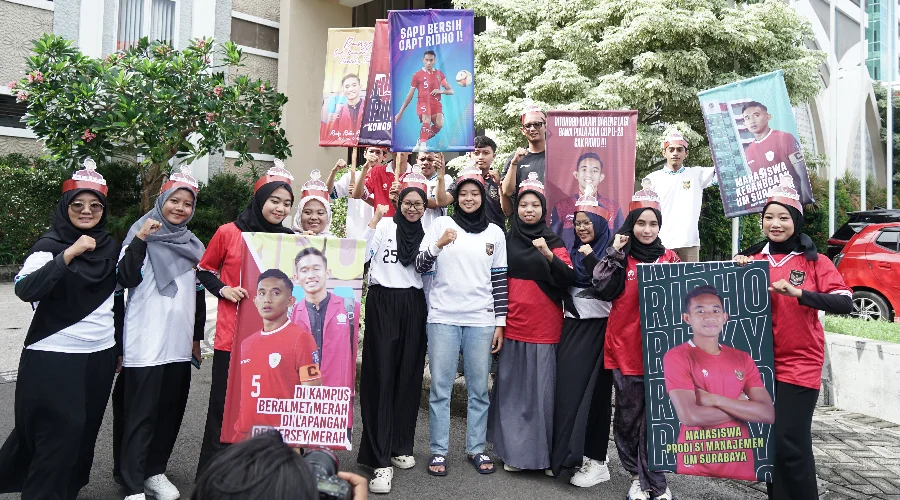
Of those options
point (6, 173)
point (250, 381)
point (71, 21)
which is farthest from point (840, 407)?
point (71, 21)

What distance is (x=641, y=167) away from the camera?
39.3 ft

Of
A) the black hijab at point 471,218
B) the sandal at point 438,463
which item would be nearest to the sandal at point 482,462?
the sandal at point 438,463

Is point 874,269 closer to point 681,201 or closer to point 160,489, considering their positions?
point 681,201

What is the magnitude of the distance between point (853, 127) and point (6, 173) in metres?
28.4

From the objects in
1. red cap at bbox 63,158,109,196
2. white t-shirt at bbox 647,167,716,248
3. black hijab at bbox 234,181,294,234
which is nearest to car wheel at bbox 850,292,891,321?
white t-shirt at bbox 647,167,716,248

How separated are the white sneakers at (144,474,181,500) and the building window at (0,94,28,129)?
11.6 m

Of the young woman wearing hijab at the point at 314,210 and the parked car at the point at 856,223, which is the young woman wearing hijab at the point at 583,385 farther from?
the parked car at the point at 856,223

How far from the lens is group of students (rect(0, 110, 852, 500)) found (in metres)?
3.46

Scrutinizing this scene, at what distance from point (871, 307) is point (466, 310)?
7.93 metres

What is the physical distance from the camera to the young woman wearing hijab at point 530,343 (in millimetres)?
4480

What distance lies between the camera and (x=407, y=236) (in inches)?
176

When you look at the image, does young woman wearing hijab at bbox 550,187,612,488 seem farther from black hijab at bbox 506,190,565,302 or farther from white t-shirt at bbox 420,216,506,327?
white t-shirt at bbox 420,216,506,327

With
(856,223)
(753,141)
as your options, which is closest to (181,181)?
(753,141)

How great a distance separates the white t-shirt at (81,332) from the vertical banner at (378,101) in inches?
156
